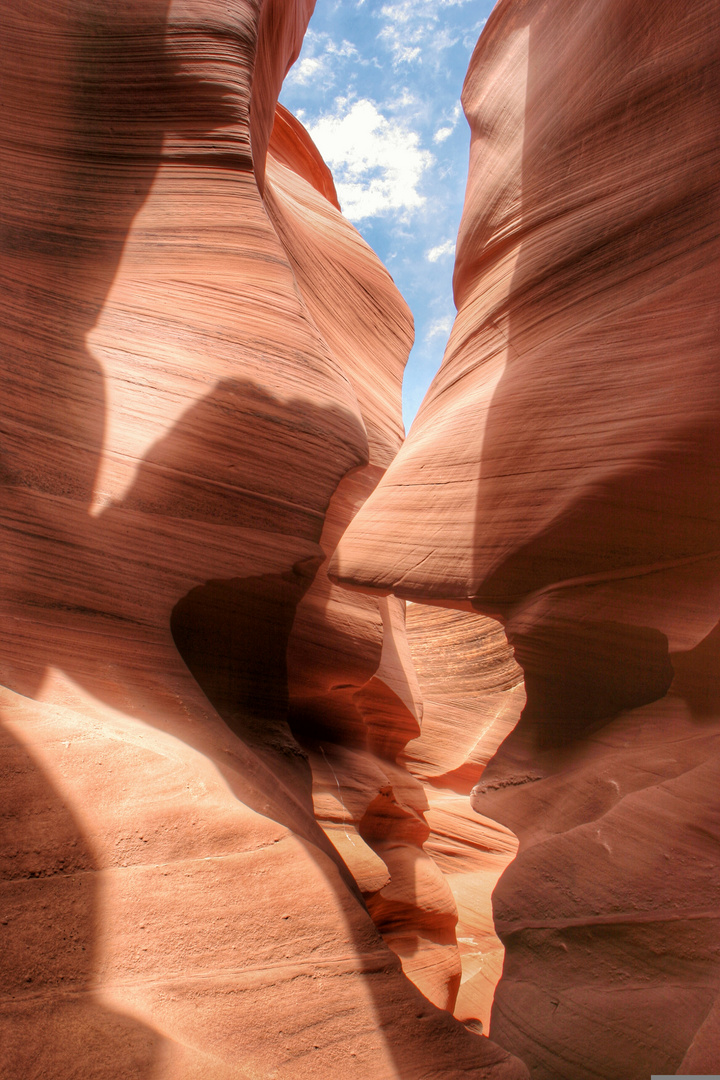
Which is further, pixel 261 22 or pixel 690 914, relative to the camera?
pixel 261 22

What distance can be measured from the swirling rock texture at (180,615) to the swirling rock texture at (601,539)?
0.56m

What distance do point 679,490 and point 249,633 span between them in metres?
2.37

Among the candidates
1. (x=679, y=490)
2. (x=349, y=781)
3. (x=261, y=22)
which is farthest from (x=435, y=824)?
(x=261, y=22)

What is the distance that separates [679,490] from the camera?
2.96 meters

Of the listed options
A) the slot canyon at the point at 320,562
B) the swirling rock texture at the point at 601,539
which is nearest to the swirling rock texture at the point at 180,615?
the slot canyon at the point at 320,562

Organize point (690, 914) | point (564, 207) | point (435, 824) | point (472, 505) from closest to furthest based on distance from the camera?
point (690, 914) → point (472, 505) → point (564, 207) → point (435, 824)

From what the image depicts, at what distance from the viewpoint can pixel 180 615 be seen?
138 inches

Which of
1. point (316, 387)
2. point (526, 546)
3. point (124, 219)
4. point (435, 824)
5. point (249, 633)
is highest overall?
point (124, 219)

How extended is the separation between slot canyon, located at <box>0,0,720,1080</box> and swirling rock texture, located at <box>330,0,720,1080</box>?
0.02 m

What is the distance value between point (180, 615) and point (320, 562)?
0.82m

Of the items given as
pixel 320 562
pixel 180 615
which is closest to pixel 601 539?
pixel 320 562

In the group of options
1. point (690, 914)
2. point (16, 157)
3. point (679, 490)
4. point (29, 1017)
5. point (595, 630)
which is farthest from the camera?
point (16, 157)

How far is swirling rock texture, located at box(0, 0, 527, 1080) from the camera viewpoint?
2.07 metres

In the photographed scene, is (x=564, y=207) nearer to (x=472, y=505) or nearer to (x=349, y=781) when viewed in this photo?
(x=472, y=505)
